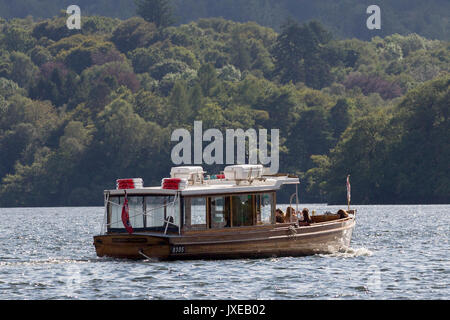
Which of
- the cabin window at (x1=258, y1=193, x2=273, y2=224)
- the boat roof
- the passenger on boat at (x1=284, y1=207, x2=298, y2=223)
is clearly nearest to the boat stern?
the boat roof

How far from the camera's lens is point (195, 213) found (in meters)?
59.3

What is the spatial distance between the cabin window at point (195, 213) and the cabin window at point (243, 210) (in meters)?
1.57

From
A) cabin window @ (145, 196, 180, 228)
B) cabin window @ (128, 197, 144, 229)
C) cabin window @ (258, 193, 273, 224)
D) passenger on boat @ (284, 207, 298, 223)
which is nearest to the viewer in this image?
cabin window @ (145, 196, 180, 228)

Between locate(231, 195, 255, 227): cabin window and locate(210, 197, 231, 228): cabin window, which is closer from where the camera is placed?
locate(210, 197, 231, 228): cabin window

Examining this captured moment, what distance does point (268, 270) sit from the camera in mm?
55875

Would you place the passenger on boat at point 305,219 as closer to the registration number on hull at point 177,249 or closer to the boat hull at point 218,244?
the boat hull at point 218,244

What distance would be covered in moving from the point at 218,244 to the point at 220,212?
186cm

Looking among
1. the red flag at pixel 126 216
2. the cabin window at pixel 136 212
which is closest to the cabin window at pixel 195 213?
the cabin window at pixel 136 212

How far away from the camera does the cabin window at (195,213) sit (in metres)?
58.6

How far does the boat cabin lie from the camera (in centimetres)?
5856

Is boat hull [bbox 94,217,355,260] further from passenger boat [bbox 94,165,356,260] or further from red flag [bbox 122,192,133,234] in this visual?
red flag [bbox 122,192,133,234]
